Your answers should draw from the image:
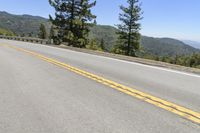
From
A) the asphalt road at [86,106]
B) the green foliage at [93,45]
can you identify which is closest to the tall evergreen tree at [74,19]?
the green foliage at [93,45]

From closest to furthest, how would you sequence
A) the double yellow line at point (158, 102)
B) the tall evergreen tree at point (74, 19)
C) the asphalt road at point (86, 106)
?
the asphalt road at point (86, 106) < the double yellow line at point (158, 102) < the tall evergreen tree at point (74, 19)

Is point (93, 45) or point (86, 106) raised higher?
point (86, 106)

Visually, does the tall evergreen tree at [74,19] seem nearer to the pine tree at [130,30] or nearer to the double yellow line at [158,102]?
the pine tree at [130,30]

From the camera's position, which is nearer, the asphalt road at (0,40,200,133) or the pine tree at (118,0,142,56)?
the asphalt road at (0,40,200,133)

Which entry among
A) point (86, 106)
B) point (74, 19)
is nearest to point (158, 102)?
point (86, 106)

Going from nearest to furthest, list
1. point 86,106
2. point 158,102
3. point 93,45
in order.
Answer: point 86,106
point 158,102
point 93,45

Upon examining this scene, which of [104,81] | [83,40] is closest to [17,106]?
[104,81]

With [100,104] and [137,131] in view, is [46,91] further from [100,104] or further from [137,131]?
[137,131]

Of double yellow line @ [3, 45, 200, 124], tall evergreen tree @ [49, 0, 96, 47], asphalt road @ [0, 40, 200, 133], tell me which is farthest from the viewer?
tall evergreen tree @ [49, 0, 96, 47]

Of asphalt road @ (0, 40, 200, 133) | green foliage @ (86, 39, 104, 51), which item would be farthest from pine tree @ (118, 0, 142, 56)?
asphalt road @ (0, 40, 200, 133)

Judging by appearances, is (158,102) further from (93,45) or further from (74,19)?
(93,45)

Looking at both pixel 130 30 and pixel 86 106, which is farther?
pixel 130 30

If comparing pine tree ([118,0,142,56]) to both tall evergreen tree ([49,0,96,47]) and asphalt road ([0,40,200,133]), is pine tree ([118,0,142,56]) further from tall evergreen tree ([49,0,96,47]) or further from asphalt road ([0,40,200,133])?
asphalt road ([0,40,200,133])

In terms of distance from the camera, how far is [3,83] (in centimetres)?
841
